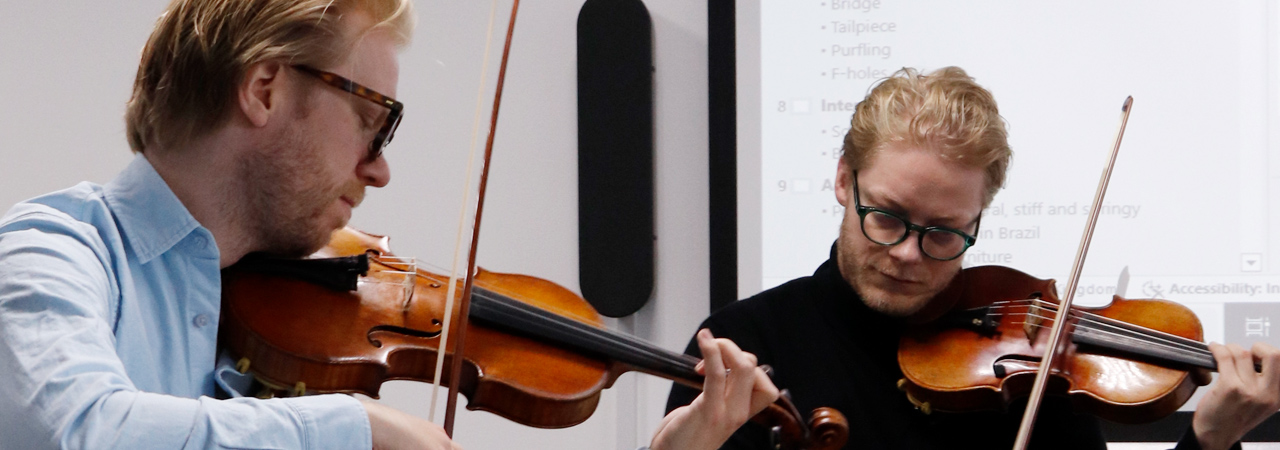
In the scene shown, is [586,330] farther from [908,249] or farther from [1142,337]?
[1142,337]

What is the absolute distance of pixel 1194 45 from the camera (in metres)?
1.83

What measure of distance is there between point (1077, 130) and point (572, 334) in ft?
3.83

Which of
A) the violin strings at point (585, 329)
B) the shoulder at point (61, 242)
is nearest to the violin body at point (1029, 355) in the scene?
the violin strings at point (585, 329)

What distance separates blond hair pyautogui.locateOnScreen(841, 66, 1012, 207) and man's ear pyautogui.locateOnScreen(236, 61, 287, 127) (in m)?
0.74

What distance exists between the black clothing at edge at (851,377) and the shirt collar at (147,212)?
2.15ft

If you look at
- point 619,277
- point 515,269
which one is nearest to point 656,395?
point 619,277

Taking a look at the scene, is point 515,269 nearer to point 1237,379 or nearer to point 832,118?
point 832,118

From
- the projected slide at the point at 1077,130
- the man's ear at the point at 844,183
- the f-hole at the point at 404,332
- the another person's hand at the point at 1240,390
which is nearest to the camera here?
the f-hole at the point at 404,332

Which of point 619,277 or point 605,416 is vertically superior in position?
point 619,277

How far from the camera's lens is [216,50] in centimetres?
95

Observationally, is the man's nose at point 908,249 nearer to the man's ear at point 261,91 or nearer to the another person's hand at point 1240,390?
the another person's hand at point 1240,390

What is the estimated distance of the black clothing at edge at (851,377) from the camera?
1.31m

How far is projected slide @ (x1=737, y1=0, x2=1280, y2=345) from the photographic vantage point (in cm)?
179

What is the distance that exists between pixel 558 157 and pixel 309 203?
1118 mm
